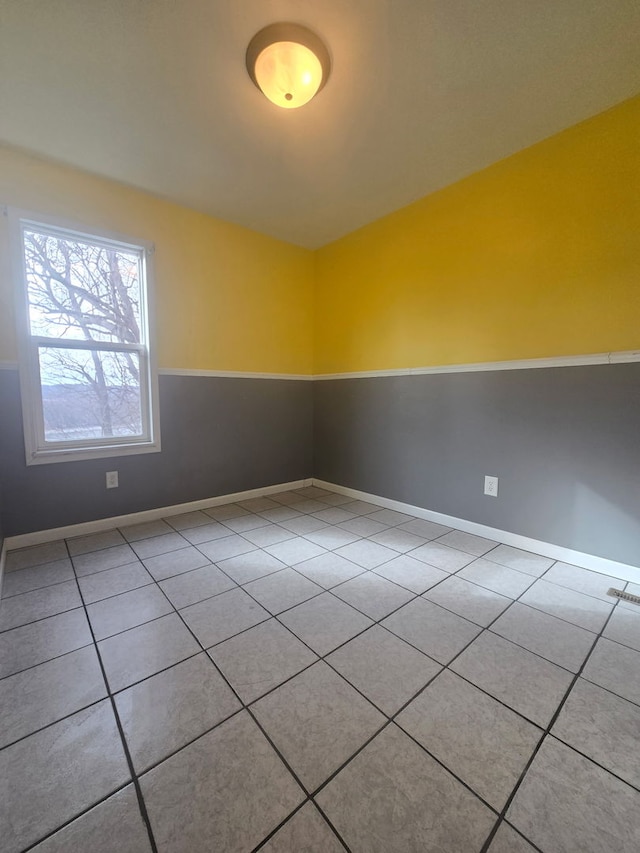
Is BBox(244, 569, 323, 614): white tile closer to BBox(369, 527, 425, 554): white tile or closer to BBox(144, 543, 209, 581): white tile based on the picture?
BBox(144, 543, 209, 581): white tile

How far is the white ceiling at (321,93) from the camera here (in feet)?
4.46

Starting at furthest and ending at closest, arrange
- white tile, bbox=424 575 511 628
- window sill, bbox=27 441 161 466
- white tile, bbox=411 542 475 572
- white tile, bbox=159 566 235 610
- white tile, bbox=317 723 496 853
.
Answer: window sill, bbox=27 441 161 466 < white tile, bbox=411 542 475 572 < white tile, bbox=159 566 235 610 < white tile, bbox=424 575 511 628 < white tile, bbox=317 723 496 853

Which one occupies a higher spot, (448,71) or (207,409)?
(448,71)

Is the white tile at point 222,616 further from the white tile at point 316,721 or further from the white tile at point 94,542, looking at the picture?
the white tile at point 94,542

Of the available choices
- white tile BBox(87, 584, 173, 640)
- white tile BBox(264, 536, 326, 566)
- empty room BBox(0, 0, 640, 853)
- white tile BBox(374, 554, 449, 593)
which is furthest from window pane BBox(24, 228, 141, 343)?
white tile BBox(374, 554, 449, 593)

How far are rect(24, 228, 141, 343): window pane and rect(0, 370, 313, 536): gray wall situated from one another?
0.43 m

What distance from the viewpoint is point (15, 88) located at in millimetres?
1653

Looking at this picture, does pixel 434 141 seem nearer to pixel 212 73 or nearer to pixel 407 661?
pixel 212 73

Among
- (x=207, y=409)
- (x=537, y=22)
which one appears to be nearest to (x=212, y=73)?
(x=537, y=22)

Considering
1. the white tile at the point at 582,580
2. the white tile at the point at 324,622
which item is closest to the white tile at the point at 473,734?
the white tile at the point at 324,622

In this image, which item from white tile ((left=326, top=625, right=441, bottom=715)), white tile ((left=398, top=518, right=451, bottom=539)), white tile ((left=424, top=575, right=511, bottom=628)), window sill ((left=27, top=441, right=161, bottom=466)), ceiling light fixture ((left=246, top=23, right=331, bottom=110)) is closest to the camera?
white tile ((left=326, top=625, right=441, bottom=715))

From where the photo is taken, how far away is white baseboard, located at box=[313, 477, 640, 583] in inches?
72.6

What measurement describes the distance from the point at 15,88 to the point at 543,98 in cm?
261

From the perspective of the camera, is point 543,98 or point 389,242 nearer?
point 543,98
